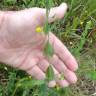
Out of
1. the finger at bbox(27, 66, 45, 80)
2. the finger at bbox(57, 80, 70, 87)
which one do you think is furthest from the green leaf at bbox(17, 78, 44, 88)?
the finger at bbox(57, 80, 70, 87)

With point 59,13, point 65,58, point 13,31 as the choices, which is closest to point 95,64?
point 65,58

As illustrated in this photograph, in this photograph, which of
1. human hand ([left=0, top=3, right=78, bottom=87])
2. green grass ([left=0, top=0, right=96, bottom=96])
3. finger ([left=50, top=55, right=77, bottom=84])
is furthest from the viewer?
green grass ([left=0, top=0, right=96, bottom=96])

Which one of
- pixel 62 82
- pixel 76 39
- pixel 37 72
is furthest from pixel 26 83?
pixel 76 39

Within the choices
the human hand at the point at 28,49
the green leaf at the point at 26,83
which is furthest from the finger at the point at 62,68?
the green leaf at the point at 26,83

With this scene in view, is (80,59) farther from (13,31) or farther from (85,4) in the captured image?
(13,31)

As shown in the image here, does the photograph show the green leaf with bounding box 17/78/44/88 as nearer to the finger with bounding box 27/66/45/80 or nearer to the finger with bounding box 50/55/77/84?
the finger with bounding box 27/66/45/80
